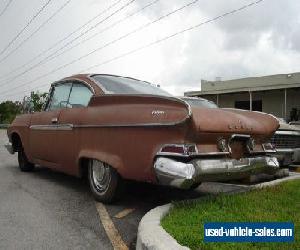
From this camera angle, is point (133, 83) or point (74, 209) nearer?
point (74, 209)

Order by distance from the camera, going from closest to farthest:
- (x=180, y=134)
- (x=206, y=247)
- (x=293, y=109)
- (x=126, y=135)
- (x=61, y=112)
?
(x=206, y=247)
(x=180, y=134)
(x=126, y=135)
(x=61, y=112)
(x=293, y=109)

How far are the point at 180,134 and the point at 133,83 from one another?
2.39 meters

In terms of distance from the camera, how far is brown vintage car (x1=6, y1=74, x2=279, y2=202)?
520 cm

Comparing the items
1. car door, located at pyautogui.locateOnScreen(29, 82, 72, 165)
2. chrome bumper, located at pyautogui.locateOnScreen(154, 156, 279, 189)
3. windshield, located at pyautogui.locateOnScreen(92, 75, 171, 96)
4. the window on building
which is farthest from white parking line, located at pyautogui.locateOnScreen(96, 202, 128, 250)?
the window on building

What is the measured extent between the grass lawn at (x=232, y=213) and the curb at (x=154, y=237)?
0.08 m

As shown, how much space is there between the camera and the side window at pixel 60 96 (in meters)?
7.63

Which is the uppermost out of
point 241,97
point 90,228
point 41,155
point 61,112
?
point 241,97

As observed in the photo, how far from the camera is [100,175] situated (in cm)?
640

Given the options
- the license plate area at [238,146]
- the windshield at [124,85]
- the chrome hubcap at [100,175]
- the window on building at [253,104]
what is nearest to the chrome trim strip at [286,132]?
the windshield at [124,85]

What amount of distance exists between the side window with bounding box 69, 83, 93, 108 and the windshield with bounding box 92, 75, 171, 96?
216 mm

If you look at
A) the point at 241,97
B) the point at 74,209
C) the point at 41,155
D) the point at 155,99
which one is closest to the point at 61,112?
the point at 41,155

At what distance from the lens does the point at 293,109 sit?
24203 millimetres

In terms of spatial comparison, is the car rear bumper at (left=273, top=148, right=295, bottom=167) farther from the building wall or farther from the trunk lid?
the building wall

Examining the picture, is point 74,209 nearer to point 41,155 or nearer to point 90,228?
point 90,228
